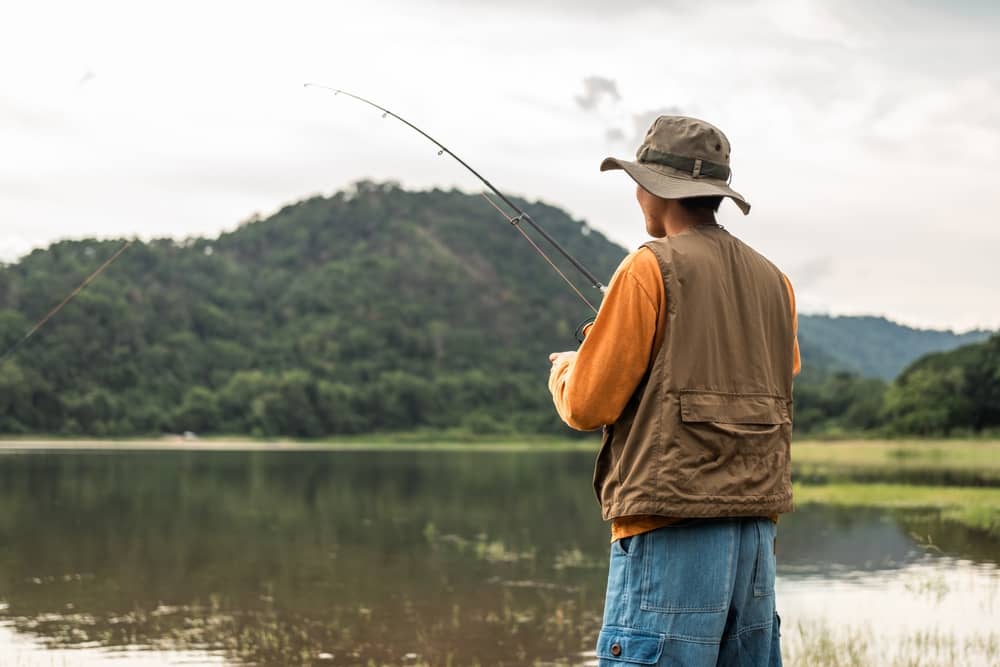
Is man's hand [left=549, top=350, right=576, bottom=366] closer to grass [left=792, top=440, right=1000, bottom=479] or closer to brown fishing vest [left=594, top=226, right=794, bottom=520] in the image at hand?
brown fishing vest [left=594, top=226, right=794, bottom=520]

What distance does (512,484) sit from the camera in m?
41.5

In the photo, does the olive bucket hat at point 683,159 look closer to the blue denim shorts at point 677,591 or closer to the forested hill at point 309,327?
the blue denim shorts at point 677,591

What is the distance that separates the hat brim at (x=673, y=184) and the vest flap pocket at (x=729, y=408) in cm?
50

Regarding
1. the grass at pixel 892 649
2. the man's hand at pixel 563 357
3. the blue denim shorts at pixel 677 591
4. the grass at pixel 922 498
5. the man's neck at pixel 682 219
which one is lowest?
the grass at pixel 892 649

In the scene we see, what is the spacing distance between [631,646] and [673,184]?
112 cm

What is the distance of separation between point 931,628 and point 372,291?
12848cm

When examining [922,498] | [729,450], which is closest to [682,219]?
[729,450]

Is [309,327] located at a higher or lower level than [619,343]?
higher

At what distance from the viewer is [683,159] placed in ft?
9.94

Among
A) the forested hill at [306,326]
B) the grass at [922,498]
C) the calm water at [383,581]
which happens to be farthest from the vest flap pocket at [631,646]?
the forested hill at [306,326]

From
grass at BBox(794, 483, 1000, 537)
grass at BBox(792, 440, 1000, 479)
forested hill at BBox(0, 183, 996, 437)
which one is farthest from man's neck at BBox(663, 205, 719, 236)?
forested hill at BBox(0, 183, 996, 437)

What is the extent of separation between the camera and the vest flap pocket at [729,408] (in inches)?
109

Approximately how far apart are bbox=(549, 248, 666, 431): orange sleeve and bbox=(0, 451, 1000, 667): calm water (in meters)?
6.72

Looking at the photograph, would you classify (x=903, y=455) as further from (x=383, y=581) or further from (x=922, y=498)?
(x=383, y=581)
